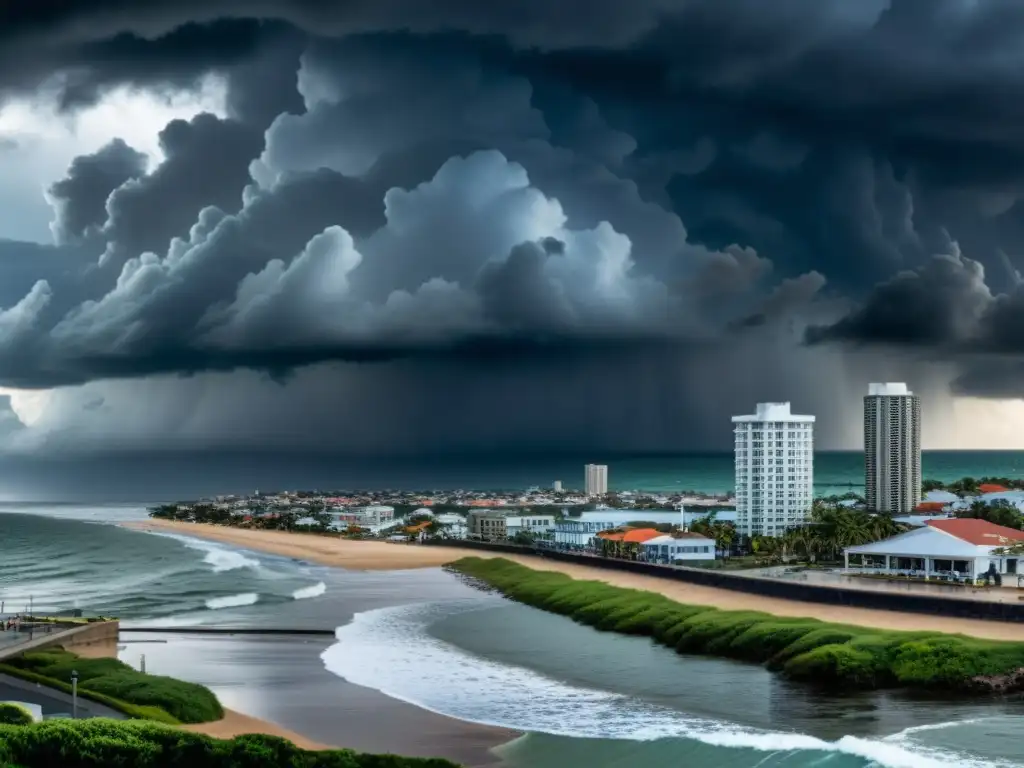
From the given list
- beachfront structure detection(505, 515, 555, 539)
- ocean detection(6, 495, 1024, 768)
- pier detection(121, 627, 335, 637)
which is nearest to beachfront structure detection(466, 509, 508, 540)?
beachfront structure detection(505, 515, 555, 539)

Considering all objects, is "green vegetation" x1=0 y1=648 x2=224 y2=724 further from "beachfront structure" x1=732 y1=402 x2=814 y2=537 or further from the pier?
"beachfront structure" x1=732 y1=402 x2=814 y2=537

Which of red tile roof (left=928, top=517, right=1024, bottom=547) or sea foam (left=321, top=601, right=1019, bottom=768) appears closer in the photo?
sea foam (left=321, top=601, right=1019, bottom=768)

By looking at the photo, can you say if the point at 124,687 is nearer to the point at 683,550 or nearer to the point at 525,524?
the point at 683,550

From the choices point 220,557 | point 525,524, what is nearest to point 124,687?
point 220,557

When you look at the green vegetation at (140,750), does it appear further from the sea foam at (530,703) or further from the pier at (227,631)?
the pier at (227,631)

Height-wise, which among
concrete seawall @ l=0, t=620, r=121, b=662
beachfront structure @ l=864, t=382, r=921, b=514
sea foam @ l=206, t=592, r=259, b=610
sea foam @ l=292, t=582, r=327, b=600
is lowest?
sea foam @ l=292, t=582, r=327, b=600

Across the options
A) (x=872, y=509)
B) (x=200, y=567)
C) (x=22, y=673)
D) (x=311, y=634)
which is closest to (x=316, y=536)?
(x=200, y=567)

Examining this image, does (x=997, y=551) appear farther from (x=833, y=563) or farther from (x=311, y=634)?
(x=311, y=634)
